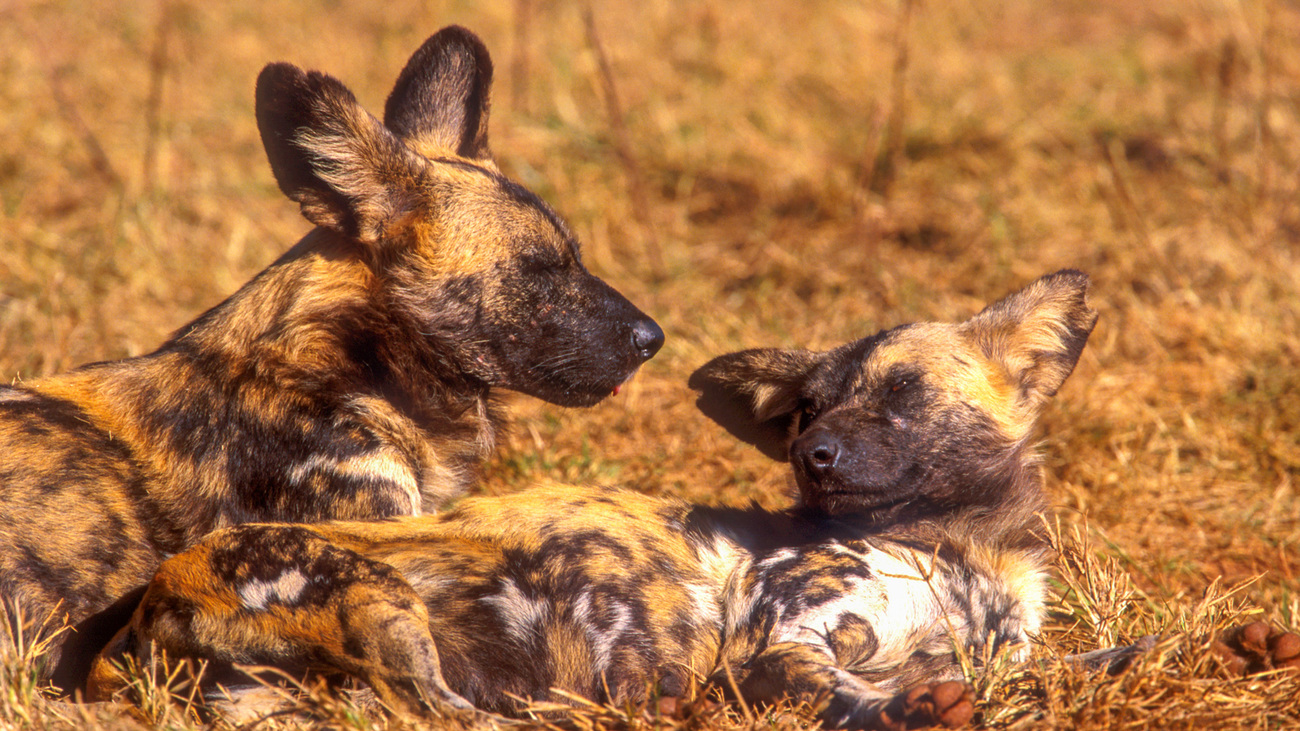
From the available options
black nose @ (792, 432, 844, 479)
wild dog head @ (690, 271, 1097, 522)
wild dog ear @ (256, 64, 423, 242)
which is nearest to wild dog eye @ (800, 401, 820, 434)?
wild dog head @ (690, 271, 1097, 522)

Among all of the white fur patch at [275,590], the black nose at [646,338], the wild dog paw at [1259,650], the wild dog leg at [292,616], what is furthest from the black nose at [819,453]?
the white fur patch at [275,590]

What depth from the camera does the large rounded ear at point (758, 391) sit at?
349cm

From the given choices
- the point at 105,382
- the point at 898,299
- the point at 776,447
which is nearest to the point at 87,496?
the point at 105,382

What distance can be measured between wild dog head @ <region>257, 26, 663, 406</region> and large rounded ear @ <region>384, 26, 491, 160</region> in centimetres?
24

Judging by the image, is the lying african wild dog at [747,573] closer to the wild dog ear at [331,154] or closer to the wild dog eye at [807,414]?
the wild dog eye at [807,414]

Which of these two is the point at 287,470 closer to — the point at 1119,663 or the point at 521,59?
the point at 1119,663

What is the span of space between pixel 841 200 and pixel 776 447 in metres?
3.32

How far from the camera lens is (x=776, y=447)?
367cm

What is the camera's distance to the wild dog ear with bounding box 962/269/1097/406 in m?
3.38

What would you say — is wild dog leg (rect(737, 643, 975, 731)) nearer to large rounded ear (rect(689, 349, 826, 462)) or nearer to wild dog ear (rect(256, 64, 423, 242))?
large rounded ear (rect(689, 349, 826, 462))

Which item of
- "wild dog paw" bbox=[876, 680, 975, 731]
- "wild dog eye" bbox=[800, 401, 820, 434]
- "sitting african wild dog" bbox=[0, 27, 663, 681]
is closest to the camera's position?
"wild dog paw" bbox=[876, 680, 975, 731]

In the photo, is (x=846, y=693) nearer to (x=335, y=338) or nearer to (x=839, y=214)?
(x=335, y=338)

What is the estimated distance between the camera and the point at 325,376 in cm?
302

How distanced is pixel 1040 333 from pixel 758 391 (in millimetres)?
897
